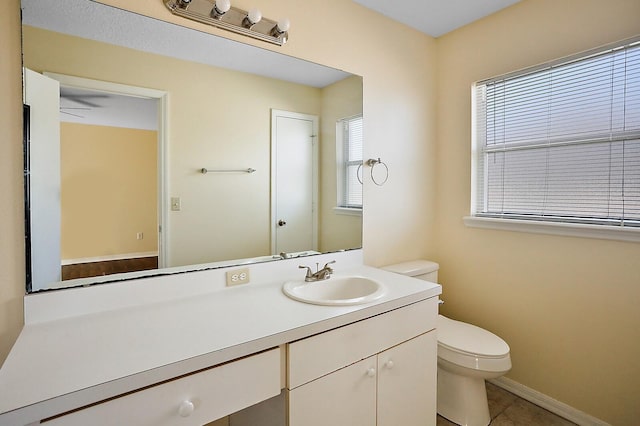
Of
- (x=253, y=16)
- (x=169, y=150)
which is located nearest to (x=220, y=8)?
(x=253, y=16)

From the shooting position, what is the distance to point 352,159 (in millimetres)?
2012

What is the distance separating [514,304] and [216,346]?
1.98m

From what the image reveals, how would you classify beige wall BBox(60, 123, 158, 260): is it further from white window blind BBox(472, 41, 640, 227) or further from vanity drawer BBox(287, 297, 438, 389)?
white window blind BBox(472, 41, 640, 227)

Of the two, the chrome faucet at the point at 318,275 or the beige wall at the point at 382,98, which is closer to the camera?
the beige wall at the point at 382,98

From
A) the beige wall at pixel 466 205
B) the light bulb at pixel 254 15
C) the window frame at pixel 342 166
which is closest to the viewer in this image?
the light bulb at pixel 254 15

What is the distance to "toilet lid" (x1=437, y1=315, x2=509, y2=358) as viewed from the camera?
5.66ft

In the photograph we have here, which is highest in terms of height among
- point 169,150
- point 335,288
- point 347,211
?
point 169,150

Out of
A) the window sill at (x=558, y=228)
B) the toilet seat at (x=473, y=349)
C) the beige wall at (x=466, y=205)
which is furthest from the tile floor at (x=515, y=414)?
the window sill at (x=558, y=228)

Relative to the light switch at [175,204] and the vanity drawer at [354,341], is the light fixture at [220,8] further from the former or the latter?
the vanity drawer at [354,341]

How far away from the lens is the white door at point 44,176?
114 cm

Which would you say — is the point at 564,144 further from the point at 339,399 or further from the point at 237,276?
the point at 237,276

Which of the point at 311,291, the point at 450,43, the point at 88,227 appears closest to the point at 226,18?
the point at 88,227

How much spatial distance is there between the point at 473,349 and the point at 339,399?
951mm

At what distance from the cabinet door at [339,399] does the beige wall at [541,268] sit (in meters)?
1.33
